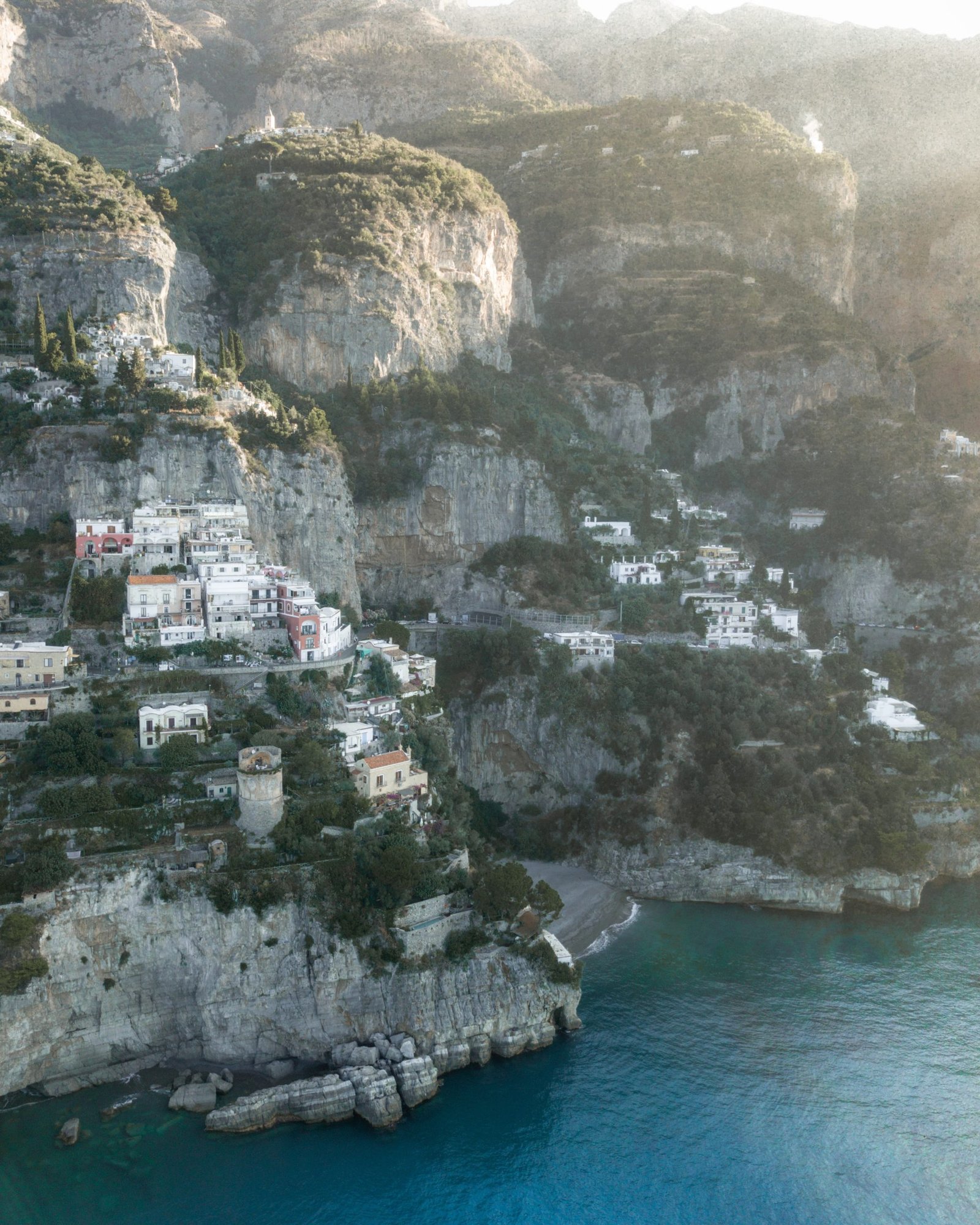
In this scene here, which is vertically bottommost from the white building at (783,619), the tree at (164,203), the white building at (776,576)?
the white building at (783,619)

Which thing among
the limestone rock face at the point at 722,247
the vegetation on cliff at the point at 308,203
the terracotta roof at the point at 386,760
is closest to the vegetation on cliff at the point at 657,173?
the limestone rock face at the point at 722,247

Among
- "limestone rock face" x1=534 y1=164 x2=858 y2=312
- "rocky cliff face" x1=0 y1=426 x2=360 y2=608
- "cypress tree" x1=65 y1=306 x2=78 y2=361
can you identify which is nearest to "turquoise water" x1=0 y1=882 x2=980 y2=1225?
"rocky cliff face" x1=0 y1=426 x2=360 y2=608

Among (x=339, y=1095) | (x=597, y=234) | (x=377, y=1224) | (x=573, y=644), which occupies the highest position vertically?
(x=597, y=234)

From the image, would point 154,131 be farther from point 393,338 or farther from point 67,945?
point 67,945

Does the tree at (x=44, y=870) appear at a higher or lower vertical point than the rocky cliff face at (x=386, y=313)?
lower

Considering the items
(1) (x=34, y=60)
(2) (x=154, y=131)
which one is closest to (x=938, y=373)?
(2) (x=154, y=131)

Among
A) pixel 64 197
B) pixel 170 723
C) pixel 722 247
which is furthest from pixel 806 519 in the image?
pixel 64 197

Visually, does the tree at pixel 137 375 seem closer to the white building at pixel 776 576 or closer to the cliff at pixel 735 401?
the cliff at pixel 735 401

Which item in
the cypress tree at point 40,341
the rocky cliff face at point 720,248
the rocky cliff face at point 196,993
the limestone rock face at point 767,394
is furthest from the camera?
the rocky cliff face at point 720,248
